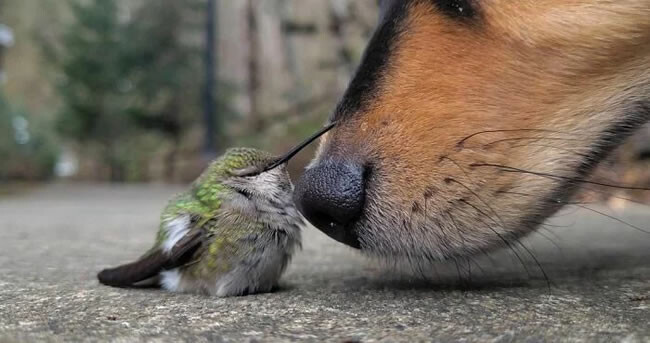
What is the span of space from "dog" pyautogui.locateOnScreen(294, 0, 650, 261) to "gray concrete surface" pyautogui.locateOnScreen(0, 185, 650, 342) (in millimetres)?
176

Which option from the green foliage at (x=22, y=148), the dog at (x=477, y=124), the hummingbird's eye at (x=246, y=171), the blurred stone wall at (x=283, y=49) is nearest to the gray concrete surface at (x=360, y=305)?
the dog at (x=477, y=124)

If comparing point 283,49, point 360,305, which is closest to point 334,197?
point 360,305

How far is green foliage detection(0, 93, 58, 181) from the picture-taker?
1152 centimetres

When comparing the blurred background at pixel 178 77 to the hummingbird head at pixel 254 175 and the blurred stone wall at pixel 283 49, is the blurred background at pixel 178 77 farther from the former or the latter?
the hummingbird head at pixel 254 175

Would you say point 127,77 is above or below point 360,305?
above

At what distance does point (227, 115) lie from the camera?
616 inches

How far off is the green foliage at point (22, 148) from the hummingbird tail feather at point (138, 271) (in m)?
10.6

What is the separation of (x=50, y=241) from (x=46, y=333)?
2.31m

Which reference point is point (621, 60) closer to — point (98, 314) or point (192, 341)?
point (192, 341)

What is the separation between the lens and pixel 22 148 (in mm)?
11977

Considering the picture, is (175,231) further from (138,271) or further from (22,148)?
(22,148)

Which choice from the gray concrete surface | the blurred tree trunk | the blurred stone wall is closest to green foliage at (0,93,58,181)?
the blurred stone wall

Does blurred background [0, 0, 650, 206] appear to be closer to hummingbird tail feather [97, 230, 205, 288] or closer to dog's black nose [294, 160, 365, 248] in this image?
hummingbird tail feather [97, 230, 205, 288]

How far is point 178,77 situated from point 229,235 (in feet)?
47.0
